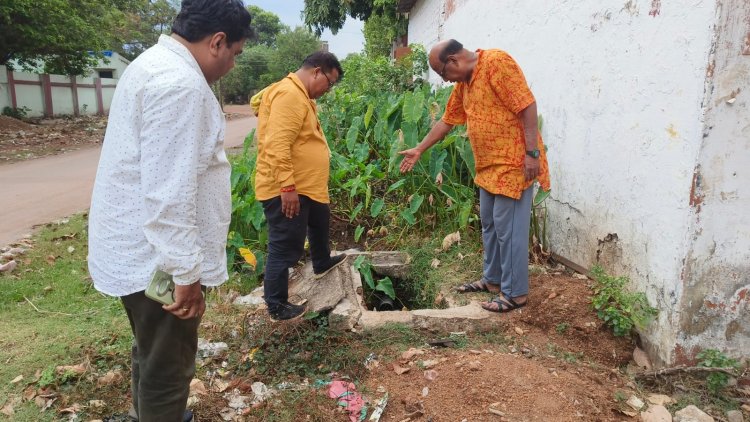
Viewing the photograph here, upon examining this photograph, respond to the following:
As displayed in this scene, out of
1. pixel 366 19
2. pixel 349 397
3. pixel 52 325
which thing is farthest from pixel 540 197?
pixel 366 19

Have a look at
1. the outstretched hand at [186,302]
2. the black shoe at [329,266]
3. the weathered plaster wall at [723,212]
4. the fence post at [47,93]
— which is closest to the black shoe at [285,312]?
the black shoe at [329,266]

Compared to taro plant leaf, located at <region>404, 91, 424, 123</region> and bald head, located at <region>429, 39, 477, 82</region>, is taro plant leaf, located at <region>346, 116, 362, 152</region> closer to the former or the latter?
taro plant leaf, located at <region>404, 91, 424, 123</region>

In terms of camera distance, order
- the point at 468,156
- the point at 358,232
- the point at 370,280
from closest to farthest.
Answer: the point at 370,280 < the point at 468,156 < the point at 358,232

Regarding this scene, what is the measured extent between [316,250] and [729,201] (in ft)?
8.18

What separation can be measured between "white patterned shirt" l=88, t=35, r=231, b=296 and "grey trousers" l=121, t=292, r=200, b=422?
107 millimetres

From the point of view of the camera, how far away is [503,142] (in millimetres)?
3082

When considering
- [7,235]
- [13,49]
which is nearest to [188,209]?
[7,235]

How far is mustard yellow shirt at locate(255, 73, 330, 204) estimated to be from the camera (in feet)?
9.91

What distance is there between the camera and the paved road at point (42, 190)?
6492mm

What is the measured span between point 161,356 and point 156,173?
0.70 m

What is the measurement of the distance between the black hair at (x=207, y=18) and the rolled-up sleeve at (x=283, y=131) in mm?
1199

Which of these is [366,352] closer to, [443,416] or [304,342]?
[304,342]

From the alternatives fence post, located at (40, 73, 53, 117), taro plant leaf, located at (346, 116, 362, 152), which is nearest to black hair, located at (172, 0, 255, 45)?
taro plant leaf, located at (346, 116, 362, 152)

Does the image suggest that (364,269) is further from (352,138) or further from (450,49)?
(352,138)
